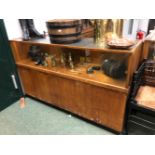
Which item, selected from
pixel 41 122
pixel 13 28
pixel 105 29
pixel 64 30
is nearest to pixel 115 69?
pixel 105 29

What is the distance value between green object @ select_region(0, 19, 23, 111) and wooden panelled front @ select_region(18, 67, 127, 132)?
14 centimetres

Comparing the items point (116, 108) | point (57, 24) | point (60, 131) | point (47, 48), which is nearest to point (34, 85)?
point (47, 48)

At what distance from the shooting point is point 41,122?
77.0 inches

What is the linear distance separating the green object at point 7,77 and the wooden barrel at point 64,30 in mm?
773

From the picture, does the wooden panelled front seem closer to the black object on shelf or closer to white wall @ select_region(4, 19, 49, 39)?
the black object on shelf

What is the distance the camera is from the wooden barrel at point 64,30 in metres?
1.53

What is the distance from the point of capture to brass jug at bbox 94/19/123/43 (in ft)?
5.04

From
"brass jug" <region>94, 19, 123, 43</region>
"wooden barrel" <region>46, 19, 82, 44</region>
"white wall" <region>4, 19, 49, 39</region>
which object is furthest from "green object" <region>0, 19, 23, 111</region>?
"brass jug" <region>94, 19, 123, 43</region>

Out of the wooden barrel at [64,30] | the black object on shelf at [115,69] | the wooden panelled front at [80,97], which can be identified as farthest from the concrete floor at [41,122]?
the wooden barrel at [64,30]

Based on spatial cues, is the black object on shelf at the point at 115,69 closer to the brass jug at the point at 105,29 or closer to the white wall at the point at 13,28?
the brass jug at the point at 105,29

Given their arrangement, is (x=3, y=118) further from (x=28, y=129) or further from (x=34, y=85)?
(x=34, y=85)

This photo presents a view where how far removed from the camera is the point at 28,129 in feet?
6.05
